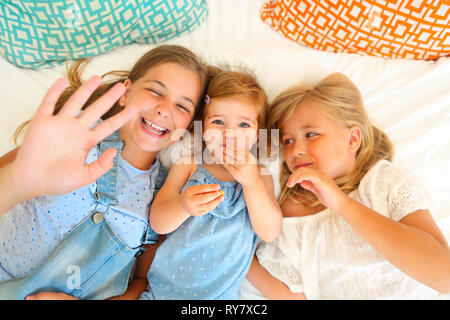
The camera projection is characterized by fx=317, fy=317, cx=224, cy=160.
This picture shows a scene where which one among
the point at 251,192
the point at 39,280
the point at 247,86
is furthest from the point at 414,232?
the point at 39,280

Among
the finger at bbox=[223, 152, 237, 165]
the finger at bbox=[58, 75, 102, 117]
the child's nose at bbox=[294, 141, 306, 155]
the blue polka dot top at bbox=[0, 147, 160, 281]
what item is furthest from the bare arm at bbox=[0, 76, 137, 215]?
the child's nose at bbox=[294, 141, 306, 155]

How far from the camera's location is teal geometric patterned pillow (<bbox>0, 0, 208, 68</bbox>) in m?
1.03

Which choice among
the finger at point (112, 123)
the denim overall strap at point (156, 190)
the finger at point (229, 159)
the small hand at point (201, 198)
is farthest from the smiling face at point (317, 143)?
the finger at point (112, 123)

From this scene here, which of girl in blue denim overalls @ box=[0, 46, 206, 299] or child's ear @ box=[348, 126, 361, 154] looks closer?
girl in blue denim overalls @ box=[0, 46, 206, 299]

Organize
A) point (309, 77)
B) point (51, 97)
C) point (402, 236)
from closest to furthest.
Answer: point (51, 97) < point (402, 236) < point (309, 77)

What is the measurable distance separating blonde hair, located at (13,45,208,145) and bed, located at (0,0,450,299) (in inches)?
1.7

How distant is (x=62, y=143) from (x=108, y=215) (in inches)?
13.0

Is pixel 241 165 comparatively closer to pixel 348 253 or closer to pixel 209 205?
pixel 209 205

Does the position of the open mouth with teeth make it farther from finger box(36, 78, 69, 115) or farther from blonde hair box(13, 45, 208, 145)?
finger box(36, 78, 69, 115)

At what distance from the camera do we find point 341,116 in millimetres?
1017

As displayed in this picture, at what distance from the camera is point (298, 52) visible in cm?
117

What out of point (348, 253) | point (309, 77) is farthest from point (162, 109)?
point (348, 253)

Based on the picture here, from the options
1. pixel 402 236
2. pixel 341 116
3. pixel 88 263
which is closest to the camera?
pixel 402 236

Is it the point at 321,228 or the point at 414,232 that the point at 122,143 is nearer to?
the point at 321,228
